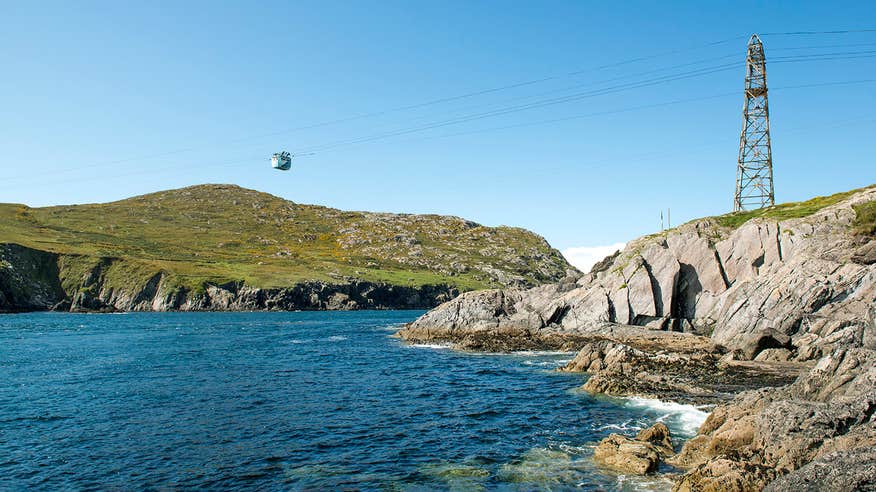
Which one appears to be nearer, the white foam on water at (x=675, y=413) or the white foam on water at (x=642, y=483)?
the white foam on water at (x=642, y=483)

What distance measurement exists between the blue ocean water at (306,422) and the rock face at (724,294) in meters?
19.0

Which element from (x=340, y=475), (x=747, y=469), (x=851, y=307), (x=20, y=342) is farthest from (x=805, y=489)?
(x=20, y=342)

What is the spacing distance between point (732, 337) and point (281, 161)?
207 ft

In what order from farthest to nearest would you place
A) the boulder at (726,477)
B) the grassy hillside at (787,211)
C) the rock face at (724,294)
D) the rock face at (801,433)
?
the grassy hillside at (787,211), the rock face at (724,294), the boulder at (726,477), the rock face at (801,433)

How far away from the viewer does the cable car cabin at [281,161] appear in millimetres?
77425

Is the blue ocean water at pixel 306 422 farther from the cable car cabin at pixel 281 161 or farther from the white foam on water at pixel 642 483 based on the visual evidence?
the cable car cabin at pixel 281 161

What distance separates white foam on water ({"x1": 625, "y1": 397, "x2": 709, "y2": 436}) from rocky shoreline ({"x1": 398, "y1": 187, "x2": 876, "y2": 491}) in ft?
5.11

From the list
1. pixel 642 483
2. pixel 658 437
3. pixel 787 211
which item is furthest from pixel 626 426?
pixel 787 211

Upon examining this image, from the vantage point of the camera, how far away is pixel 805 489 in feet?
51.6

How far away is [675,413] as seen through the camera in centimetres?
3409

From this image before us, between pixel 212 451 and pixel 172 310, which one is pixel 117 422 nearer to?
pixel 212 451

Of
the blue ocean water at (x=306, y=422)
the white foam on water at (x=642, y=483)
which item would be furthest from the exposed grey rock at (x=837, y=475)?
the blue ocean water at (x=306, y=422)

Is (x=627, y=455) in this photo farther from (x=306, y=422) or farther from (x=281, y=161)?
(x=281, y=161)

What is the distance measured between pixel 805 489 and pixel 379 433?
22107mm
